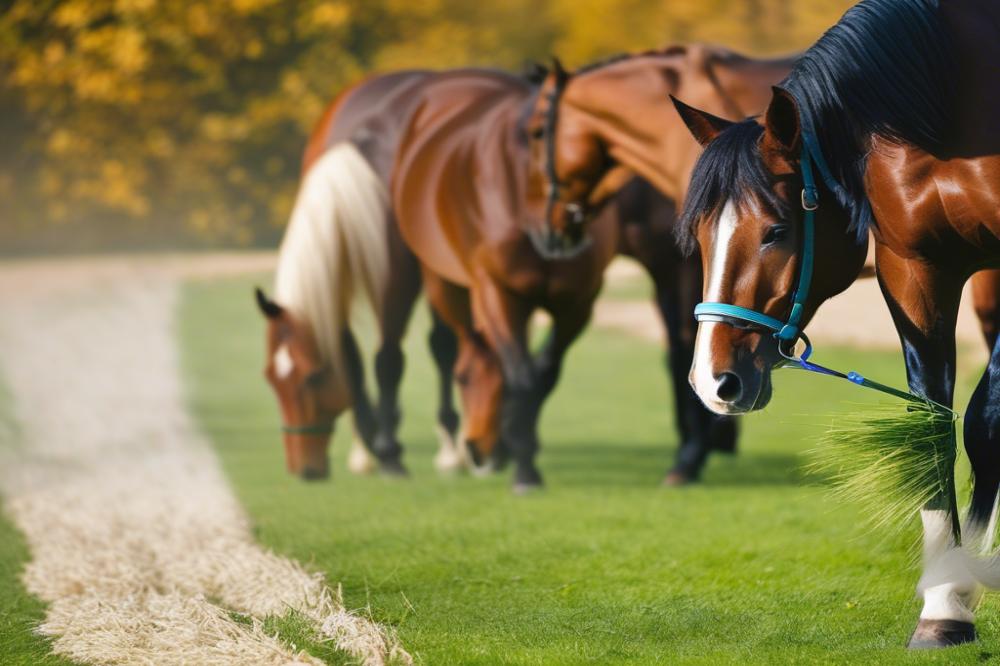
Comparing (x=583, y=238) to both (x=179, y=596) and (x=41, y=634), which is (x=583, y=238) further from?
(x=41, y=634)

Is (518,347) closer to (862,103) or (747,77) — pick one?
(747,77)

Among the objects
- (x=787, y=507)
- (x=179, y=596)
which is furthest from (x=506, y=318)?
(x=179, y=596)

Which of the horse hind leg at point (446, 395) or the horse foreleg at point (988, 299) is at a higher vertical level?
the horse foreleg at point (988, 299)

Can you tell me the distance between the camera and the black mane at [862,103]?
106 inches

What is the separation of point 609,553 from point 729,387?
150cm

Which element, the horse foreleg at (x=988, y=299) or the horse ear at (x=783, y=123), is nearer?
the horse ear at (x=783, y=123)

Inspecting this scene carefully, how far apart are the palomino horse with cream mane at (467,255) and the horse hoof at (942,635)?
7.47 feet

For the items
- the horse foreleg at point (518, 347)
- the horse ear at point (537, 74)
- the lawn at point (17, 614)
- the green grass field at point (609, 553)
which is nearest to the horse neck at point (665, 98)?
the horse ear at point (537, 74)

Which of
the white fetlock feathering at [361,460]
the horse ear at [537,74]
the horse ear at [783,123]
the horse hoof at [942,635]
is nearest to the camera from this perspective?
the horse ear at [783,123]

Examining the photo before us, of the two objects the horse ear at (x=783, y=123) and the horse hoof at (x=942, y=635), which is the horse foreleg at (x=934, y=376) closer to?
the horse hoof at (x=942, y=635)

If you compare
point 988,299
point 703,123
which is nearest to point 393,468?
point 988,299

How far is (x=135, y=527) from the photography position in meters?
4.61

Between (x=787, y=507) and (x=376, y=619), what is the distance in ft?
6.62

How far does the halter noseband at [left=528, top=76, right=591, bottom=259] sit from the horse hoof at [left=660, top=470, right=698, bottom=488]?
3.43 feet
